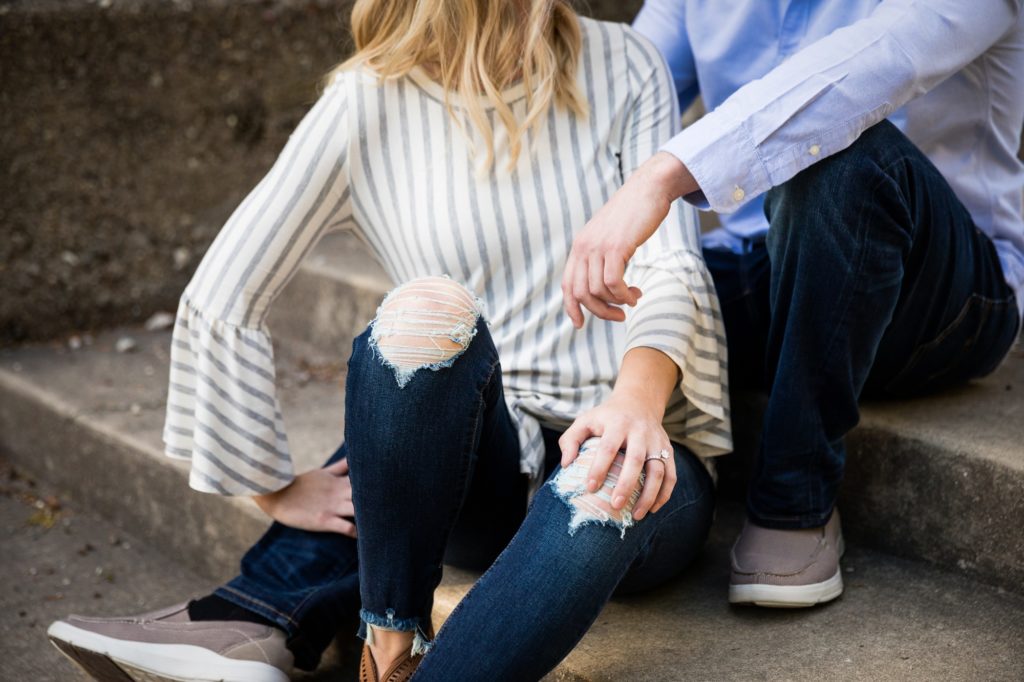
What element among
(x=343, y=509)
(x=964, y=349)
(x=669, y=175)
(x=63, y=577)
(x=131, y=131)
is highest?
(x=669, y=175)

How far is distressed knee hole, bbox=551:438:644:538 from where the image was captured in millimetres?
1162

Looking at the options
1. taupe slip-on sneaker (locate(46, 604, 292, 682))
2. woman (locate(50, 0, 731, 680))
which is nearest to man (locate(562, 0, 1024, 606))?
woman (locate(50, 0, 731, 680))

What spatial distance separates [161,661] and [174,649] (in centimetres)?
2

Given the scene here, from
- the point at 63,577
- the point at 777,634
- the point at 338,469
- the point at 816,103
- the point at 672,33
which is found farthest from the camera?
the point at 63,577

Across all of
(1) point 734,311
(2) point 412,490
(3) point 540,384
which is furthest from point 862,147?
(2) point 412,490

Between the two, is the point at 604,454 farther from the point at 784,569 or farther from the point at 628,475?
the point at 784,569

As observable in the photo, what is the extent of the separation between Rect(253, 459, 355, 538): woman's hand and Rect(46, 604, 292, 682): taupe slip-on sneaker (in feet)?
0.53

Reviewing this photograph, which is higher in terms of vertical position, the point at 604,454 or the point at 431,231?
the point at 431,231

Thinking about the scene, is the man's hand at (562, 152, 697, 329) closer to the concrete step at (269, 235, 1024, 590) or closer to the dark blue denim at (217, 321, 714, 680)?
the dark blue denim at (217, 321, 714, 680)

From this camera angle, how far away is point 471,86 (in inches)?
58.0

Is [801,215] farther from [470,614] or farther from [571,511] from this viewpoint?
[470,614]

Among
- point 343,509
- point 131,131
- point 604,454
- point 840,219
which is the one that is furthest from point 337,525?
point 131,131

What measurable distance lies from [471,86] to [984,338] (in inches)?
32.8

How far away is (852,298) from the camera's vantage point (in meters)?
1.30
